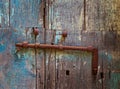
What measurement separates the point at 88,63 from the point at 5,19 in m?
0.57

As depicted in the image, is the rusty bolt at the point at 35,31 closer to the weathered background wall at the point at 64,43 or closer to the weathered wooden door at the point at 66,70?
the weathered background wall at the point at 64,43

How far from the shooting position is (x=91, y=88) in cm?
174

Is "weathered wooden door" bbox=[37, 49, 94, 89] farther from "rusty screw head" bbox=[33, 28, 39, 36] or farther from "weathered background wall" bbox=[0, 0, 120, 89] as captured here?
"rusty screw head" bbox=[33, 28, 39, 36]

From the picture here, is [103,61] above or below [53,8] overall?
below

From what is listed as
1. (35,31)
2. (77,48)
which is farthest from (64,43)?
(35,31)

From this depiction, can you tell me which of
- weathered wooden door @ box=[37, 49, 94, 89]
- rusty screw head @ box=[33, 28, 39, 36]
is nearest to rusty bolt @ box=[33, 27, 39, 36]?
rusty screw head @ box=[33, 28, 39, 36]

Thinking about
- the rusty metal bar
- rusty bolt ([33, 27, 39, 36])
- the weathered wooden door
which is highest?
rusty bolt ([33, 27, 39, 36])

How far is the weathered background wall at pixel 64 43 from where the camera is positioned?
67.7 inches

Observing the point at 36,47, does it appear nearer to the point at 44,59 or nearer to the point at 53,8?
the point at 44,59

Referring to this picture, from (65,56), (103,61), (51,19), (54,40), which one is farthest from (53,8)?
(103,61)

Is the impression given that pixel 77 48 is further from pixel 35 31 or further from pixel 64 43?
pixel 35 31

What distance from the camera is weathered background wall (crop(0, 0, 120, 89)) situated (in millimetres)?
1720

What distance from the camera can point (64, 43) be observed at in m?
1.73

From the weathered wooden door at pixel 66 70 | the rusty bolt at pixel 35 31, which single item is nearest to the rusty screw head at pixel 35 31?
the rusty bolt at pixel 35 31
